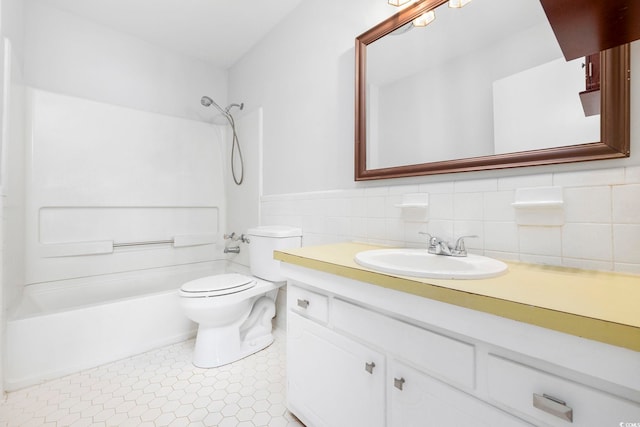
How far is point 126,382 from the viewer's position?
1439 mm

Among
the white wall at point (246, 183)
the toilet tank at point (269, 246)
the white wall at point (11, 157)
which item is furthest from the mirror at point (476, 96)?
the white wall at point (11, 157)

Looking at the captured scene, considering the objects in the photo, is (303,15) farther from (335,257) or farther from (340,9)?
(335,257)

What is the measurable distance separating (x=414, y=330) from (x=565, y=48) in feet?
2.51

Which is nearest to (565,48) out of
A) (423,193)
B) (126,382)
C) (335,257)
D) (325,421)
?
(423,193)

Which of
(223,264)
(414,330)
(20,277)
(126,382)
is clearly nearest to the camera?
(414,330)

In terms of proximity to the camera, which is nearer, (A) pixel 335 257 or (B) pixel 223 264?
(A) pixel 335 257

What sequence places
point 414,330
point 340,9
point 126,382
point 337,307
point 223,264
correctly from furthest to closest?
point 223,264
point 340,9
point 126,382
point 337,307
point 414,330

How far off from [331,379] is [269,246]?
0.99 m

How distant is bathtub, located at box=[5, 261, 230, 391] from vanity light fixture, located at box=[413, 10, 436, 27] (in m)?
2.17


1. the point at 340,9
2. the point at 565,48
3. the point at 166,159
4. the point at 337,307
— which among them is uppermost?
the point at 340,9

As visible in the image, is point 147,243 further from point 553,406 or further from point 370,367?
point 553,406

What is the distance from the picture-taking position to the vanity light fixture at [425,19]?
3.87ft

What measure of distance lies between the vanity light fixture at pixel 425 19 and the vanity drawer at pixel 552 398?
1.34m

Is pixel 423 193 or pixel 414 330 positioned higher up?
pixel 423 193
